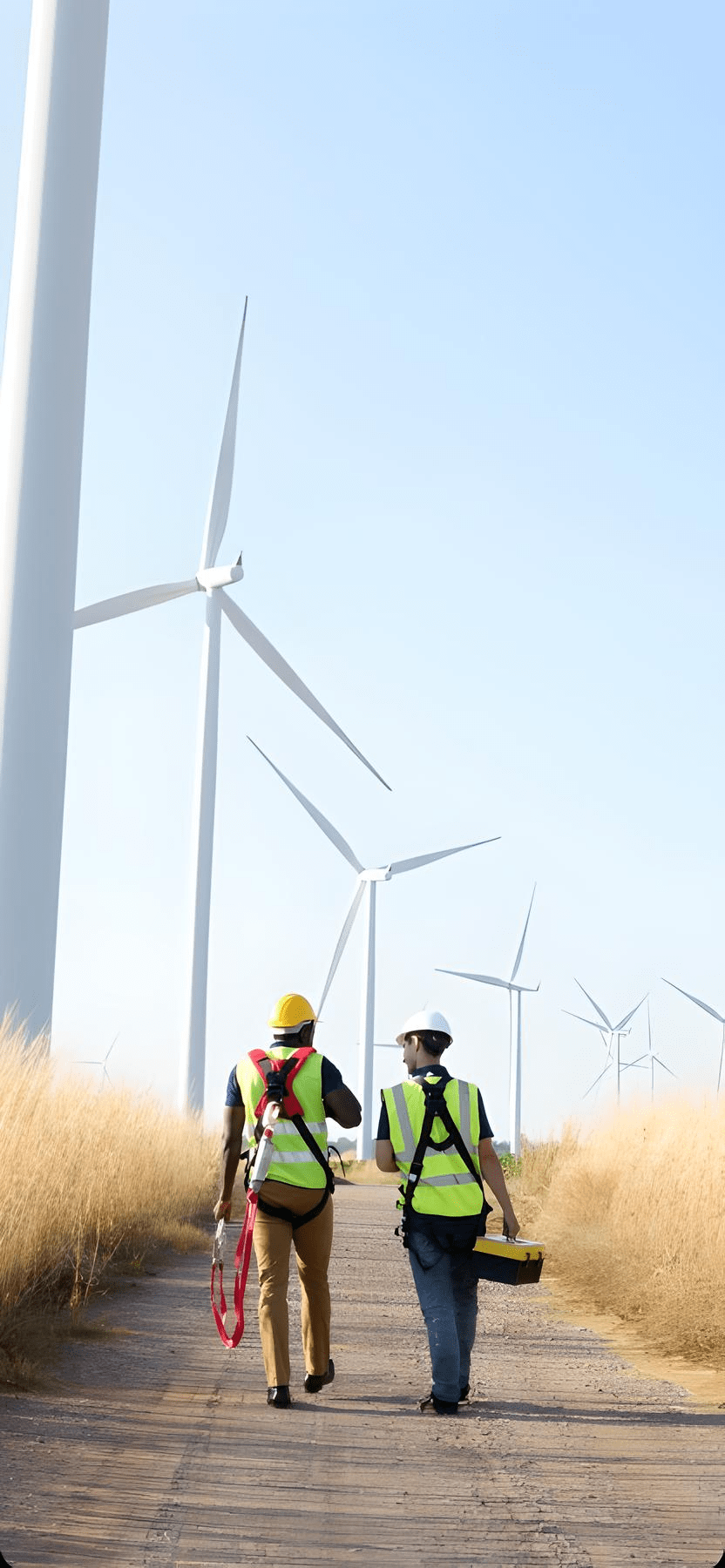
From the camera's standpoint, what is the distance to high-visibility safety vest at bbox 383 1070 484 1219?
7797 millimetres


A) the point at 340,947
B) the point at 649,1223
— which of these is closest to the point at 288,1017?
the point at 649,1223

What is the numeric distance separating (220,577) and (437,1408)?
25.4 meters

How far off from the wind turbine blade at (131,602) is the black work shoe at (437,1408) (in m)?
20.0

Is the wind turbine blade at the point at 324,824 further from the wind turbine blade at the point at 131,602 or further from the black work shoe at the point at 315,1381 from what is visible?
the black work shoe at the point at 315,1381

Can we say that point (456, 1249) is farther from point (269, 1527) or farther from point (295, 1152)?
point (269, 1527)

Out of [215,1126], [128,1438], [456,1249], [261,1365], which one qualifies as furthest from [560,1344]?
[215,1126]

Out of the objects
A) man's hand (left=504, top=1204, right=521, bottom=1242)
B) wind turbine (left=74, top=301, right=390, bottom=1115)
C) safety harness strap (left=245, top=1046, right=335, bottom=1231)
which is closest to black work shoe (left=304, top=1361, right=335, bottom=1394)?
safety harness strap (left=245, top=1046, right=335, bottom=1231)

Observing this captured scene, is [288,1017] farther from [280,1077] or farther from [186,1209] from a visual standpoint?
[186,1209]

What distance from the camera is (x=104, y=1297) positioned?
453 inches

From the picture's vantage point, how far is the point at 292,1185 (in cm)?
777

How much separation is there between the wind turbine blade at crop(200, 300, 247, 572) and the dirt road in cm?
2488

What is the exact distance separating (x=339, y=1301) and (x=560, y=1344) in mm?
2850

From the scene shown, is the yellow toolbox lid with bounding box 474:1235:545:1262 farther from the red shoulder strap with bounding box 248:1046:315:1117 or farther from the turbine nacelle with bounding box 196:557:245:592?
the turbine nacelle with bounding box 196:557:245:592

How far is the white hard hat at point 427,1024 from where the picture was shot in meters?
7.95
